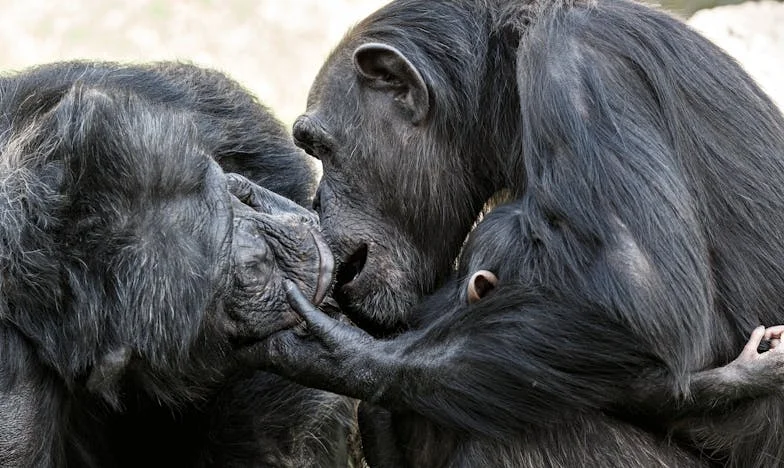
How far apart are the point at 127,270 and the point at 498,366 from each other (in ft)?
4.21

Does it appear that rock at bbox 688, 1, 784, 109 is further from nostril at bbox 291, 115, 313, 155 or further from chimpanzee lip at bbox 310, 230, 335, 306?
chimpanzee lip at bbox 310, 230, 335, 306

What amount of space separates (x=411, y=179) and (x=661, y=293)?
1.31 meters

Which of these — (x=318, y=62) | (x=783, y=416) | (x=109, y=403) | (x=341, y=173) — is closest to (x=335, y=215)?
(x=341, y=173)

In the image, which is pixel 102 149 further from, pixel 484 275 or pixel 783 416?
pixel 783 416

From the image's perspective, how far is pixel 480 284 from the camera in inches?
171

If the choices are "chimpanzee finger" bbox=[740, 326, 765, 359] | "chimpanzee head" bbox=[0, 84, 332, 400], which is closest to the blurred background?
"chimpanzee head" bbox=[0, 84, 332, 400]

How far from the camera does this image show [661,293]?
3.98m

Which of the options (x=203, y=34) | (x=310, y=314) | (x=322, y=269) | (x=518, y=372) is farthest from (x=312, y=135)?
(x=203, y=34)

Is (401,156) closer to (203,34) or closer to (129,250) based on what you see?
(129,250)

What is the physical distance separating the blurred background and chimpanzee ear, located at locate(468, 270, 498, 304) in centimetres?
681

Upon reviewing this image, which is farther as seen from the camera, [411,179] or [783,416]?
[411,179]

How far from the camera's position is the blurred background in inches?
464

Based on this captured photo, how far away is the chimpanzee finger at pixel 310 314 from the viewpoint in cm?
433

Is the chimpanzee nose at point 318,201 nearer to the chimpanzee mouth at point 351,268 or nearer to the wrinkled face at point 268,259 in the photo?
the chimpanzee mouth at point 351,268
